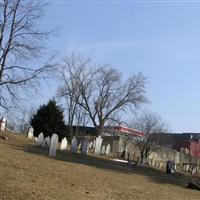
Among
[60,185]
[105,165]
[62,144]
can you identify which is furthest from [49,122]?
[60,185]

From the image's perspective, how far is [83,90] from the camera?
225 ft

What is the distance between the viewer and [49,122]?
44719 millimetres

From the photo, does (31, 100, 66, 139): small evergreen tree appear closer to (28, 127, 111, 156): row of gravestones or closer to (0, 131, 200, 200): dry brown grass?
(28, 127, 111, 156): row of gravestones

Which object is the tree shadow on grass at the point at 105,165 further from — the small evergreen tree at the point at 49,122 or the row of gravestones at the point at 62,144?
the small evergreen tree at the point at 49,122

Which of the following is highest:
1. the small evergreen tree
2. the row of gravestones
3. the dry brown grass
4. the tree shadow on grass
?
the small evergreen tree

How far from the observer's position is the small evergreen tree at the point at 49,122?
A: 44.2 meters

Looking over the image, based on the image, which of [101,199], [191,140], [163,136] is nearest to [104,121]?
[163,136]

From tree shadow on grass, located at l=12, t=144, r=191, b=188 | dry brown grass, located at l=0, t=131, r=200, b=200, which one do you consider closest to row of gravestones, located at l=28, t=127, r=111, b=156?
tree shadow on grass, located at l=12, t=144, r=191, b=188

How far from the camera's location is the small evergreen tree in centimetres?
4422

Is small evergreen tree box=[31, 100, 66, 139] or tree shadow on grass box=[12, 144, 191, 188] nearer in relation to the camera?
tree shadow on grass box=[12, 144, 191, 188]

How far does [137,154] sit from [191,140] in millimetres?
46513

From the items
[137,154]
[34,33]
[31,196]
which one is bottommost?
[31,196]

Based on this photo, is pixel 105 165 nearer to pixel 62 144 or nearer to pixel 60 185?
pixel 62 144

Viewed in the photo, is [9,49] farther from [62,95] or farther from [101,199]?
[62,95]
